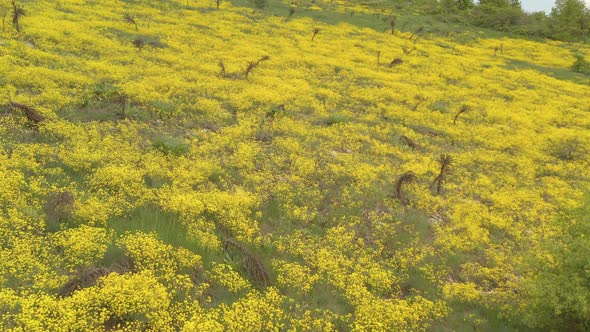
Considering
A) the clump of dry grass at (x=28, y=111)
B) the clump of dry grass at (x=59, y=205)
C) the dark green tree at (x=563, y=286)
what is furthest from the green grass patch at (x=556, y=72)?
the clump of dry grass at (x=59, y=205)

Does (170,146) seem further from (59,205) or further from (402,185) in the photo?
(402,185)

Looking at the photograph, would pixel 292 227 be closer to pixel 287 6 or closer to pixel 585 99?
pixel 585 99

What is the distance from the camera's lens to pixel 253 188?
15219 millimetres

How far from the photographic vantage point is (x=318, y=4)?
208ft

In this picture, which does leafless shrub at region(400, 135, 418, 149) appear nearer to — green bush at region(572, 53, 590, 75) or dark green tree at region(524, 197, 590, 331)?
dark green tree at region(524, 197, 590, 331)

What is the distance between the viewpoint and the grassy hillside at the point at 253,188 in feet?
31.6

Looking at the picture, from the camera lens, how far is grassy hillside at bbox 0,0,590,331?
31.6 feet

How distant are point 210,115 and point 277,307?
1265cm

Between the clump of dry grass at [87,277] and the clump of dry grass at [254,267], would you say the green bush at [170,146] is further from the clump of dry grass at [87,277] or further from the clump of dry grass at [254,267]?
the clump of dry grass at [87,277]

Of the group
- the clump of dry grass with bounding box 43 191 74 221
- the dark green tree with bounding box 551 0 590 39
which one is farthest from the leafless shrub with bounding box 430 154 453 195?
the dark green tree with bounding box 551 0 590 39

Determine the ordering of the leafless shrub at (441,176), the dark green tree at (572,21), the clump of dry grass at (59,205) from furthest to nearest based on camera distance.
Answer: the dark green tree at (572,21), the leafless shrub at (441,176), the clump of dry grass at (59,205)

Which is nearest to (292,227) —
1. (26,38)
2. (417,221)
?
(417,221)

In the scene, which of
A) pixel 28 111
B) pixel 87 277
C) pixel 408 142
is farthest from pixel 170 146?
pixel 408 142

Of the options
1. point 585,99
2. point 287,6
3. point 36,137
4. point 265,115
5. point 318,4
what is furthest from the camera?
point 318,4
